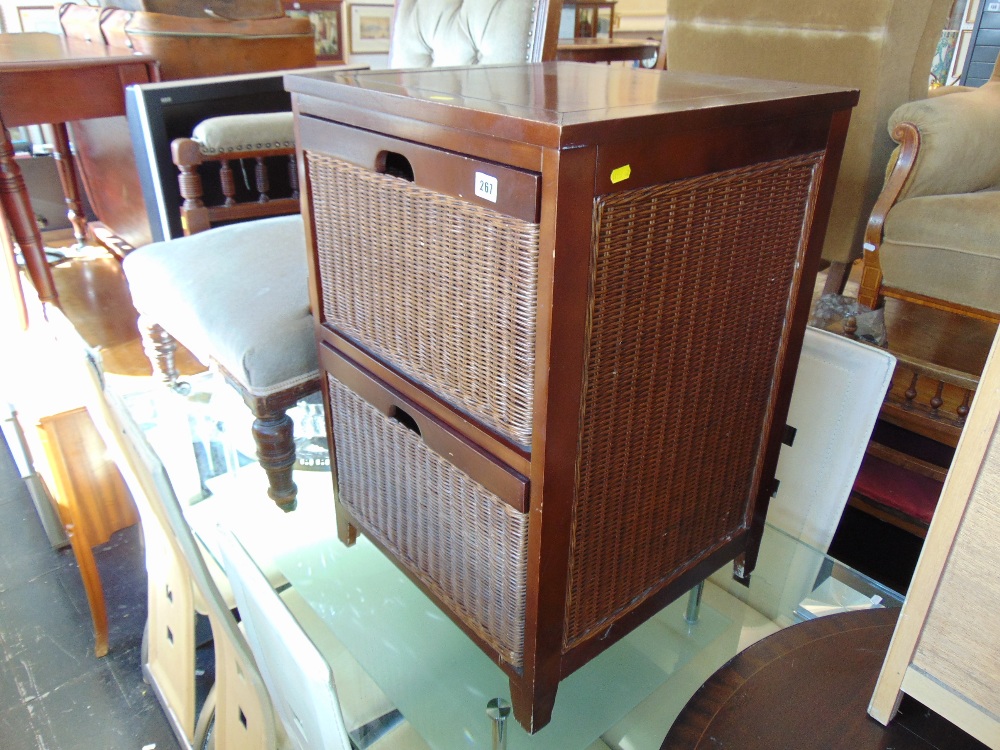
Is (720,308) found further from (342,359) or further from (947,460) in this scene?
(947,460)

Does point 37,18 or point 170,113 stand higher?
point 37,18

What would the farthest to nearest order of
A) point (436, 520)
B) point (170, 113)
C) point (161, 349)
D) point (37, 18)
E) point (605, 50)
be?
1. point (605, 50)
2. point (37, 18)
3. point (170, 113)
4. point (161, 349)
5. point (436, 520)

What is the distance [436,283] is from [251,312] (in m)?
0.46

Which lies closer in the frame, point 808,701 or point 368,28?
point 808,701

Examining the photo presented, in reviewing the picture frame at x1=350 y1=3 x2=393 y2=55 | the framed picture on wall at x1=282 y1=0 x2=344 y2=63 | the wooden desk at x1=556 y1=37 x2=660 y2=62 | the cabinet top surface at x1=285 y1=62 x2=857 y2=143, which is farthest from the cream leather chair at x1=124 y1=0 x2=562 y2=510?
the picture frame at x1=350 y1=3 x2=393 y2=55

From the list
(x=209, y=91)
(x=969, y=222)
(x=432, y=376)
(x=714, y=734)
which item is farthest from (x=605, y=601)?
(x=209, y=91)

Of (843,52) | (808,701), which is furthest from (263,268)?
(843,52)

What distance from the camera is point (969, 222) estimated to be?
4.58 feet

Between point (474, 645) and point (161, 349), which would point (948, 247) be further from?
point (161, 349)

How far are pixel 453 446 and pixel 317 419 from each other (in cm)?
83

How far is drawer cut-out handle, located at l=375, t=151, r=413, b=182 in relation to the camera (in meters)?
0.66

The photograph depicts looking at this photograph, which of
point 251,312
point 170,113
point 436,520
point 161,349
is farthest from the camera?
point 170,113

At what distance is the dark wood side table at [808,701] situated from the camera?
0.61 metres

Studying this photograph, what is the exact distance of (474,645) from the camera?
847 mm
